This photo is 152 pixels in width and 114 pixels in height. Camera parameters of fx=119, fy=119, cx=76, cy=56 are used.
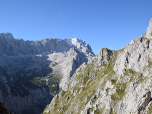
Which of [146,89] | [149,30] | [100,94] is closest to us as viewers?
[146,89]

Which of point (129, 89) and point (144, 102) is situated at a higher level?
point (129, 89)

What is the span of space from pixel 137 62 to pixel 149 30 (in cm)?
4559

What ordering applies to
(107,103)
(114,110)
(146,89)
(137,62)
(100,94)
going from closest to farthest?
(146,89) → (114,110) → (107,103) → (137,62) → (100,94)

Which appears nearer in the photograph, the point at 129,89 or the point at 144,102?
the point at 144,102

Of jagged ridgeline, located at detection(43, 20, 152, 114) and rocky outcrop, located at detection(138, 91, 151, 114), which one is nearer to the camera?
rocky outcrop, located at detection(138, 91, 151, 114)

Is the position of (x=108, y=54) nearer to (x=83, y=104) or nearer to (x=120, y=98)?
(x=83, y=104)

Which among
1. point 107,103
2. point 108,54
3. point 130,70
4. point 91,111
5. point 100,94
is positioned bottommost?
point 91,111

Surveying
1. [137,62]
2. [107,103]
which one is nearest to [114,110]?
[107,103]

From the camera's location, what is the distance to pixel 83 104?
127750mm

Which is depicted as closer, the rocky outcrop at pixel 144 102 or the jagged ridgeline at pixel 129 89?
the rocky outcrop at pixel 144 102

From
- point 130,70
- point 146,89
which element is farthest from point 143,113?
point 130,70

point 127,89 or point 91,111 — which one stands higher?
point 127,89

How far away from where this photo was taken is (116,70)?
12581 cm

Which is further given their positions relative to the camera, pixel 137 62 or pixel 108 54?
pixel 108 54
